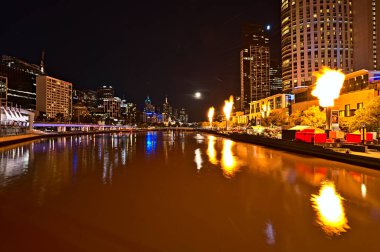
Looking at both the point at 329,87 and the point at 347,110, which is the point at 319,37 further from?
the point at 329,87

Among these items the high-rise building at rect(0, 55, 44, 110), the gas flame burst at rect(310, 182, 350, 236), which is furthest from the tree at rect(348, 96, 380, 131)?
the high-rise building at rect(0, 55, 44, 110)

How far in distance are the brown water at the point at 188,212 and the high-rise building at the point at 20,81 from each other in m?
166

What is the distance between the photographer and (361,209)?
25.7 ft

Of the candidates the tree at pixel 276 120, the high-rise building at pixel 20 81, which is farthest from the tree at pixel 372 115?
the high-rise building at pixel 20 81

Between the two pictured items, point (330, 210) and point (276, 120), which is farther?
point (276, 120)

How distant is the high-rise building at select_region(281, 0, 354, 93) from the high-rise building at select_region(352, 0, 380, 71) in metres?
2.75

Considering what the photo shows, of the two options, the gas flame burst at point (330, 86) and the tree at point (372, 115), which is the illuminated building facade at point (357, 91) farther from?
the gas flame burst at point (330, 86)

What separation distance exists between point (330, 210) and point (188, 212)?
342cm

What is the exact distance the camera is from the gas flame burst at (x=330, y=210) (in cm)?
641

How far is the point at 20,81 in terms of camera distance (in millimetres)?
170875

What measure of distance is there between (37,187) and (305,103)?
247 ft

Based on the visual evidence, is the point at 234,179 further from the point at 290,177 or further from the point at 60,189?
the point at 60,189

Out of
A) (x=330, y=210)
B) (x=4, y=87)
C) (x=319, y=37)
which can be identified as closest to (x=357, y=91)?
(x=330, y=210)

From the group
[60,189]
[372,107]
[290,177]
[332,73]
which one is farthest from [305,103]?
[60,189]
